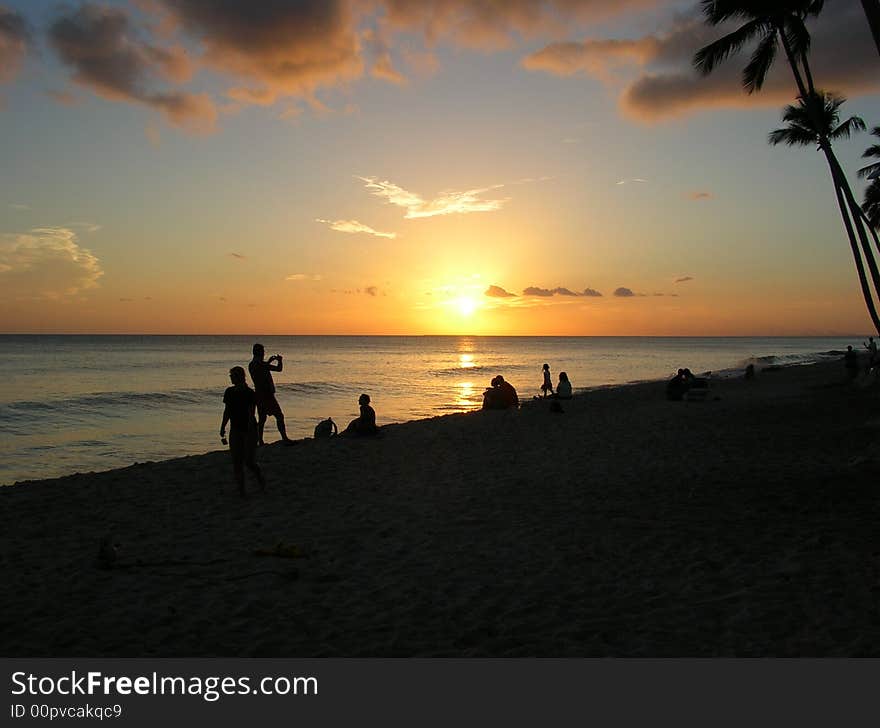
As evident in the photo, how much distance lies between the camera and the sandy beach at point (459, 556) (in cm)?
478

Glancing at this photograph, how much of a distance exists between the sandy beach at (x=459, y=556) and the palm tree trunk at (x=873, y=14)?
7583 millimetres

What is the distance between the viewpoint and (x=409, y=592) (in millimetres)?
5750

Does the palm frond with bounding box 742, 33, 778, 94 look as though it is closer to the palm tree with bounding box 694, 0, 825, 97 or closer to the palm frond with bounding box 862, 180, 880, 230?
the palm tree with bounding box 694, 0, 825, 97

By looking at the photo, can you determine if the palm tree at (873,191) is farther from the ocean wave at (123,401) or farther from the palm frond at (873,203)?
the ocean wave at (123,401)

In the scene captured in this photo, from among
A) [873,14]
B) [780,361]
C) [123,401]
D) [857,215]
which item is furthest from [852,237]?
[780,361]

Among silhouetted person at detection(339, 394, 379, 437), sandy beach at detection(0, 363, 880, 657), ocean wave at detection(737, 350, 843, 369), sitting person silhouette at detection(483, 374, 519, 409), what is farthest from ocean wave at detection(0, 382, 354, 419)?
ocean wave at detection(737, 350, 843, 369)

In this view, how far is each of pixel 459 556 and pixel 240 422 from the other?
428 centimetres

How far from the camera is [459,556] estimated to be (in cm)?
677

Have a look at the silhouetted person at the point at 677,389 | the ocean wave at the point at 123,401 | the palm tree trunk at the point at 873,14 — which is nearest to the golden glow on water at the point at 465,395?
the ocean wave at the point at 123,401

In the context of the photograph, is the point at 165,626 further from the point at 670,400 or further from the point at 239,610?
the point at 670,400

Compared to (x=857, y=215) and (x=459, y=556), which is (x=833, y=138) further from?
(x=459, y=556)

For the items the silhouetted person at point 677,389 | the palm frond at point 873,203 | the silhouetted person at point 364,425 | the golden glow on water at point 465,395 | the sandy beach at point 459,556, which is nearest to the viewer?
the sandy beach at point 459,556

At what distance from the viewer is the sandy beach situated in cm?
478
